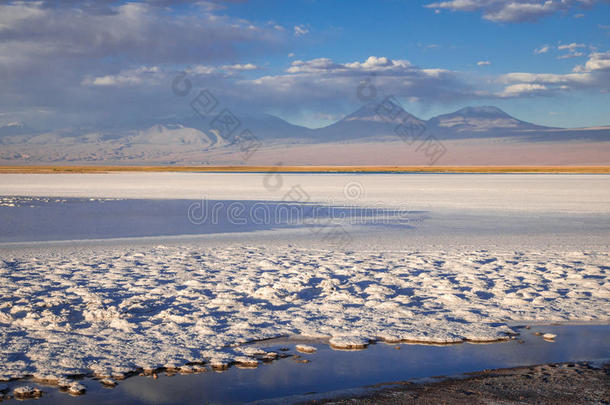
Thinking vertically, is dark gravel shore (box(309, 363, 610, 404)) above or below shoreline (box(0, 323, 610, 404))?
above

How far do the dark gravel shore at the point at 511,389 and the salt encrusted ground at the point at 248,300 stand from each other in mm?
919

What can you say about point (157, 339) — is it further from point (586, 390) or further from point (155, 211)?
point (155, 211)

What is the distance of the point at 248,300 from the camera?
646 cm

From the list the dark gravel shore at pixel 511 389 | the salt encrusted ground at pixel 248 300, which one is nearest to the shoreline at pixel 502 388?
the dark gravel shore at pixel 511 389

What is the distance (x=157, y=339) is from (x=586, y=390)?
349cm

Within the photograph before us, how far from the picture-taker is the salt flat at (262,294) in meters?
4.95

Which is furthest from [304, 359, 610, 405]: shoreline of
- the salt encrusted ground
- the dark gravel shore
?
the salt encrusted ground

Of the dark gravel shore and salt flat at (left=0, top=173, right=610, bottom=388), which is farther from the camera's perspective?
salt flat at (left=0, top=173, right=610, bottom=388)

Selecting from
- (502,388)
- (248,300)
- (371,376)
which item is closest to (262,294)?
(248,300)

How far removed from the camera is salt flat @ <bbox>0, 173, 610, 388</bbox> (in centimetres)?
495

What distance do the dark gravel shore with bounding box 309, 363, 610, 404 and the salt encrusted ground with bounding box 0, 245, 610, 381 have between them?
919 mm

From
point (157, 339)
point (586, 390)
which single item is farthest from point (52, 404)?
point (586, 390)

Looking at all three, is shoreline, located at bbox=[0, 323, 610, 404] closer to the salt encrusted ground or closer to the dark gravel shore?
the dark gravel shore

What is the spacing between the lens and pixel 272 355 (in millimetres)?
4715
